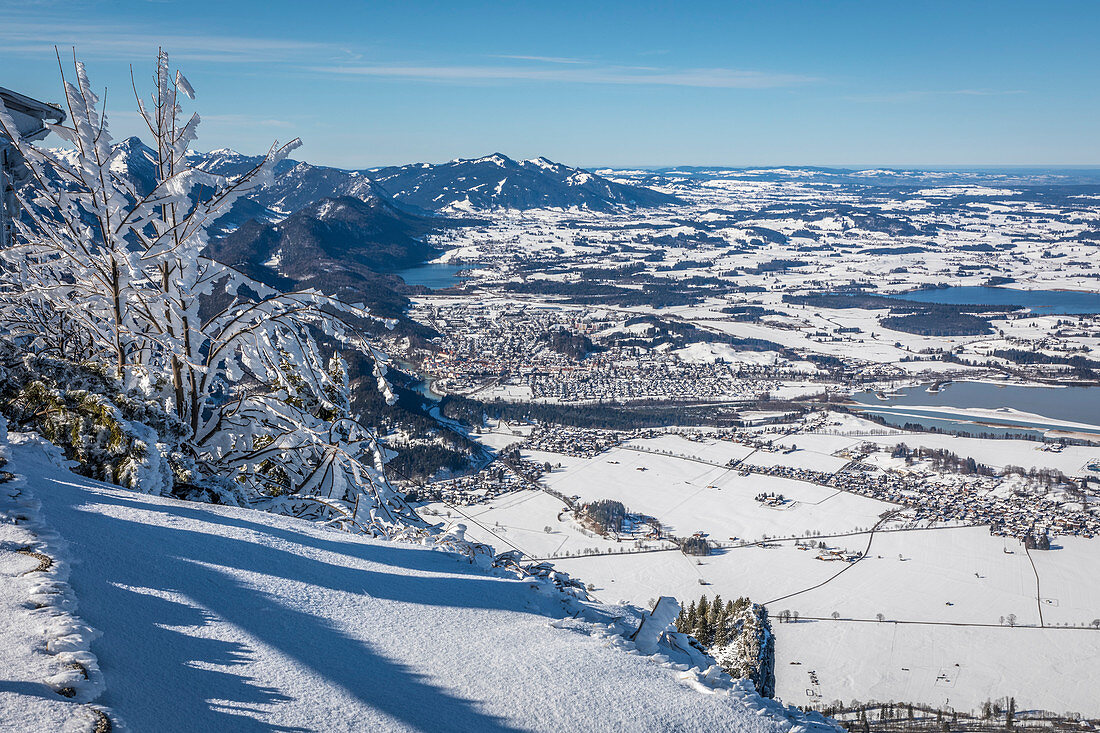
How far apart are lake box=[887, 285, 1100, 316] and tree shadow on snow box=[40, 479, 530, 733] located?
10205 cm

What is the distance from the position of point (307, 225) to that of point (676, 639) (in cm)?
12783

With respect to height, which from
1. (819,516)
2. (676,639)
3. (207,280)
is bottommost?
(819,516)

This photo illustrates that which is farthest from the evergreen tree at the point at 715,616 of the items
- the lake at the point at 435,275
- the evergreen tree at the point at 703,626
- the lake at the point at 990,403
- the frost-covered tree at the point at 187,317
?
the lake at the point at 435,275

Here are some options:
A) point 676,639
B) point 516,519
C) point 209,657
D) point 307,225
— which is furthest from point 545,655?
point 307,225

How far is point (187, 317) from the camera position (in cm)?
468

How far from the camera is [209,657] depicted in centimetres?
253

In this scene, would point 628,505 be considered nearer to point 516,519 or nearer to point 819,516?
point 516,519

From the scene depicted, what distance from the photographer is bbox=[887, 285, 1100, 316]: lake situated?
300ft

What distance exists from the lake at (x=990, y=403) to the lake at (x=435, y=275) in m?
65.5

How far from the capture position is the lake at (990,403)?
4981 centimetres

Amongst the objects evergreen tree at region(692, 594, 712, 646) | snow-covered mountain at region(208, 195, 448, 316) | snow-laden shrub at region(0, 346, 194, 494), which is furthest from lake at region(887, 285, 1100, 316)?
snow-laden shrub at region(0, 346, 194, 494)

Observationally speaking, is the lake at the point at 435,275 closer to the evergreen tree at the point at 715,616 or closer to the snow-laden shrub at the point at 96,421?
the evergreen tree at the point at 715,616

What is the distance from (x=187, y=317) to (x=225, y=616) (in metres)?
2.41

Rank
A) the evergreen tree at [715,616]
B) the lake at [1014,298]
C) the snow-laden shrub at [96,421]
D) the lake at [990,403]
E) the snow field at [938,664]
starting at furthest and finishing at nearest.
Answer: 1. the lake at [1014,298]
2. the lake at [990,403]
3. the snow field at [938,664]
4. the evergreen tree at [715,616]
5. the snow-laden shrub at [96,421]
